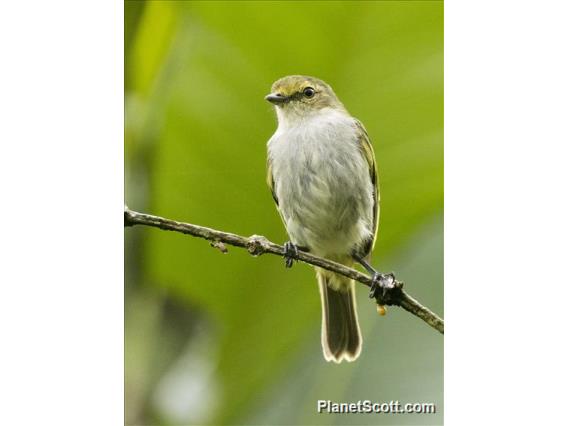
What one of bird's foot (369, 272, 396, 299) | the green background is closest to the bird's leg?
bird's foot (369, 272, 396, 299)

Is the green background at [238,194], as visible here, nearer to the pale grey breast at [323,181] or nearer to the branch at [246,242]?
the branch at [246,242]

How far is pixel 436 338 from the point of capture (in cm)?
158

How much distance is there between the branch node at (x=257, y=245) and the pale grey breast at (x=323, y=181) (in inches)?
61.9

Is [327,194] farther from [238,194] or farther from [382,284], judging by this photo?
[238,194]

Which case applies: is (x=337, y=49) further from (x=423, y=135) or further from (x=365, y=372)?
(x=365, y=372)

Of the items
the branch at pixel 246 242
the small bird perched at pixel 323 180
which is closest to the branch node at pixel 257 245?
the branch at pixel 246 242

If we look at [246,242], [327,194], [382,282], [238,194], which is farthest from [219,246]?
[327,194]

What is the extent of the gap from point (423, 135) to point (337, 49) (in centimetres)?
24

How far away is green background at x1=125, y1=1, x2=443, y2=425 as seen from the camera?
938 mm

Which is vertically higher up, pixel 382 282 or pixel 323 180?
pixel 323 180

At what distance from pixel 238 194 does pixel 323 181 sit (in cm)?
172

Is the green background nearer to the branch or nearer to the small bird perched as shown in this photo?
the branch

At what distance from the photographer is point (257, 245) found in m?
1.16

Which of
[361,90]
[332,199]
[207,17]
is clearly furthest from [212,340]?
[332,199]
